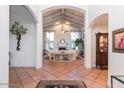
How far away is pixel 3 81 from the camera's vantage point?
396 cm

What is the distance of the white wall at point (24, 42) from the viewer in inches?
344

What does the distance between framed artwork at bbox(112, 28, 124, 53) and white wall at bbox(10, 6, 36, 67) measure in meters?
4.96

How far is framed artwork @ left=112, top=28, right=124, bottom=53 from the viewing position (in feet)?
14.1

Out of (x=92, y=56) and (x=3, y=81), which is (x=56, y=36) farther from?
(x=3, y=81)

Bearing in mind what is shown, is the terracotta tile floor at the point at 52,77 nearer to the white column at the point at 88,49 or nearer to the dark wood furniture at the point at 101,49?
the dark wood furniture at the point at 101,49

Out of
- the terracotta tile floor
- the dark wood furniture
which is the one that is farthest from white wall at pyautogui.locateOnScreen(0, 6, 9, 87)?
the dark wood furniture

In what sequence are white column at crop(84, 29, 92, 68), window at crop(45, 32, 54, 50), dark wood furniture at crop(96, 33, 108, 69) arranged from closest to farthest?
dark wood furniture at crop(96, 33, 108, 69), white column at crop(84, 29, 92, 68), window at crop(45, 32, 54, 50)

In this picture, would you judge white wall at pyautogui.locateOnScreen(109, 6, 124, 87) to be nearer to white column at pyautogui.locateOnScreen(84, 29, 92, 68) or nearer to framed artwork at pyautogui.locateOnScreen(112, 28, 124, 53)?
framed artwork at pyautogui.locateOnScreen(112, 28, 124, 53)

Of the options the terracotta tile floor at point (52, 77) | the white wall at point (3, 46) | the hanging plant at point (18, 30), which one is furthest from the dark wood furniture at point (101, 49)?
the white wall at point (3, 46)

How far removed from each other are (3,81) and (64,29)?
13484 mm

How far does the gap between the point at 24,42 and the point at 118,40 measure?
5446mm
